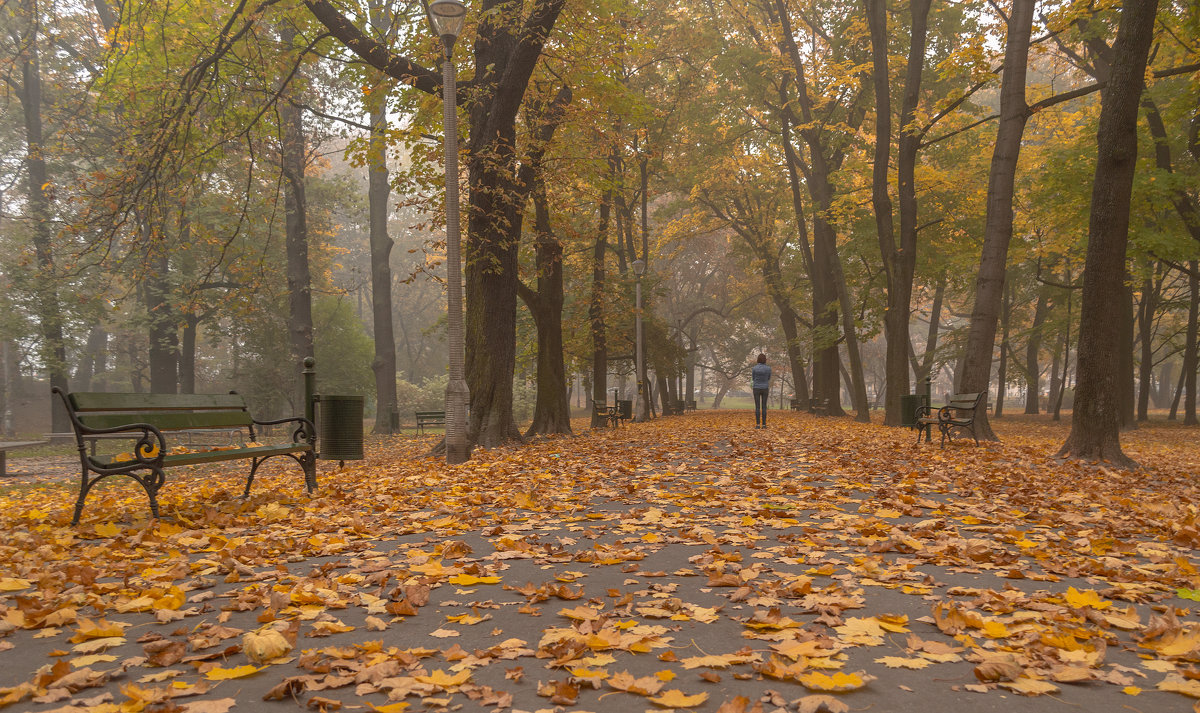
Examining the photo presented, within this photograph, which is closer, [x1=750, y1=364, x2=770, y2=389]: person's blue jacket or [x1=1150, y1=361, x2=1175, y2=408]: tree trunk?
[x1=750, y1=364, x2=770, y2=389]: person's blue jacket

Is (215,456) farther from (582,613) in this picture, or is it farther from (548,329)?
(548,329)

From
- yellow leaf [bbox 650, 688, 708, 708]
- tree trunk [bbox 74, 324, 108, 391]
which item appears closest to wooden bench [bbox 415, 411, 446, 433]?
yellow leaf [bbox 650, 688, 708, 708]

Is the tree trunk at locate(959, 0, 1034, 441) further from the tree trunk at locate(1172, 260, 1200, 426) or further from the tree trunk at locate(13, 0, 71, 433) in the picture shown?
the tree trunk at locate(13, 0, 71, 433)

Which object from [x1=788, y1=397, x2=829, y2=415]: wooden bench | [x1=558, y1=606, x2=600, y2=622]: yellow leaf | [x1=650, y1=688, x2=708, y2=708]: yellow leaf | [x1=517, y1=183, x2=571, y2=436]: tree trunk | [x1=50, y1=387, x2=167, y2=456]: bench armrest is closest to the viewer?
[x1=650, y1=688, x2=708, y2=708]: yellow leaf


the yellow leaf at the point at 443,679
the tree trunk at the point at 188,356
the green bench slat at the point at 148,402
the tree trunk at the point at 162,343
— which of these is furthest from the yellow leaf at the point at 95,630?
the tree trunk at the point at 188,356

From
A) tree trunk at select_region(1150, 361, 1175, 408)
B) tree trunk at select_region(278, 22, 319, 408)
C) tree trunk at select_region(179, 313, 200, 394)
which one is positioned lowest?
tree trunk at select_region(1150, 361, 1175, 408)

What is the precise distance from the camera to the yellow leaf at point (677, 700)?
8.21 ft

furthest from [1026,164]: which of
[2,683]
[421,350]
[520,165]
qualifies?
[421,350]

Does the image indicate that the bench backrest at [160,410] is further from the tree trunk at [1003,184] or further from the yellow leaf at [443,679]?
the tree trunk at [1003,184]

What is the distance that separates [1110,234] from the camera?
29.7ft

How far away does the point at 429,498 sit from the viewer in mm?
7133

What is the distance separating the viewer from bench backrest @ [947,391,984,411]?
37.7 ft

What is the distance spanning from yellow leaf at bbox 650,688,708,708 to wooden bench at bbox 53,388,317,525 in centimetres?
458

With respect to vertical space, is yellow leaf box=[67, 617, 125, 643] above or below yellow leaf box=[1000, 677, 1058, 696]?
above
